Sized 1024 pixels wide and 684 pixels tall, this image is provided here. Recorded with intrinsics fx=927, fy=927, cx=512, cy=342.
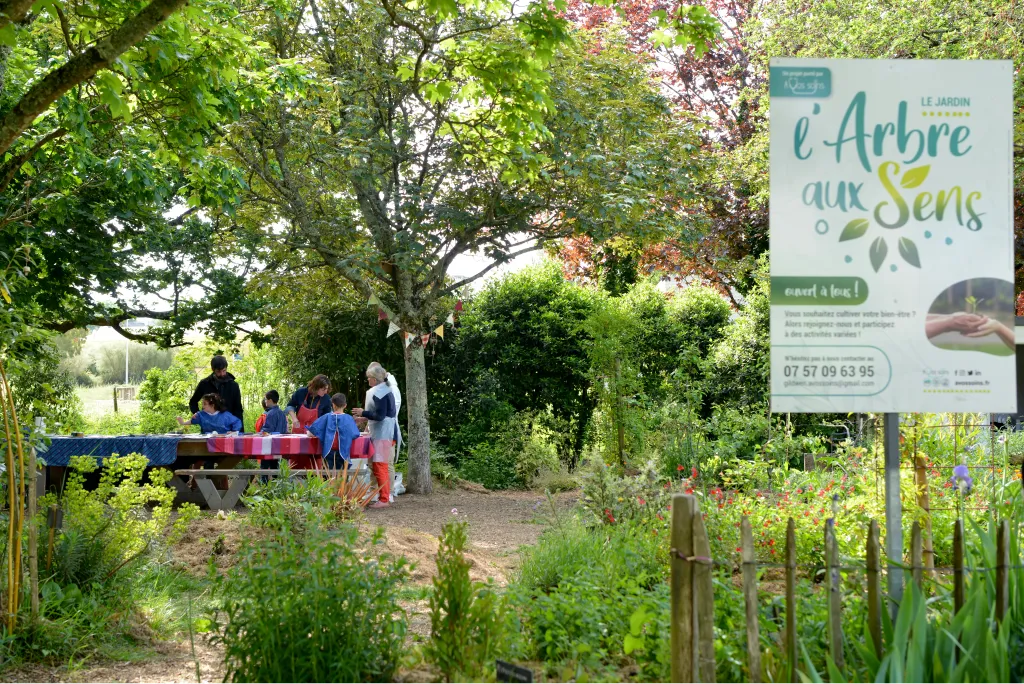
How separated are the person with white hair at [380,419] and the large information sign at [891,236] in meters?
7.78

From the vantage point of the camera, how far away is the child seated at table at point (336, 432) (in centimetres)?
958

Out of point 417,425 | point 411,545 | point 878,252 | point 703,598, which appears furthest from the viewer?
point 417,425

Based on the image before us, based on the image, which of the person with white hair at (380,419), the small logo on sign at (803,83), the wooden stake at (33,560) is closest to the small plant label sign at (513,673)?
the small logo on sign at (803,83)

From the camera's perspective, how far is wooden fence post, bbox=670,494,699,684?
275 cm

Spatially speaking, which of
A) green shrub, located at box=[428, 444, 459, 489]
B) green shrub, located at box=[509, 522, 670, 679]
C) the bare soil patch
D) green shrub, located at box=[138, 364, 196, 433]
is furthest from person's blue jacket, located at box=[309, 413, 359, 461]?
green shrub, located at box=[138, 364, 196, 433]

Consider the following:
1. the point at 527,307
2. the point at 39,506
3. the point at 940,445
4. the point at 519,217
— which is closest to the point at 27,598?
the point at 39,506

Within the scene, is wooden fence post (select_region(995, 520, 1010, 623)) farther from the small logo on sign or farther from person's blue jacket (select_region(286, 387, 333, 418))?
person's blue jacket (select_region(286, 387, 333, 418))

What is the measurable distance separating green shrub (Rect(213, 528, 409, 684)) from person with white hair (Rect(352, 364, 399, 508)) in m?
6.85

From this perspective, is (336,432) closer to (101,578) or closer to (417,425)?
(417,425)

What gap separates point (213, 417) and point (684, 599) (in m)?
8.43

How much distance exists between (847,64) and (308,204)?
9738mm

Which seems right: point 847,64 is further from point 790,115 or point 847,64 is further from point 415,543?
point 415,543

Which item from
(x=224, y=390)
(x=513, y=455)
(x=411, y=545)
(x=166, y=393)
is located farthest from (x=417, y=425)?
(x=166, y=393)

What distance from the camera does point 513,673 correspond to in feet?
10.6
